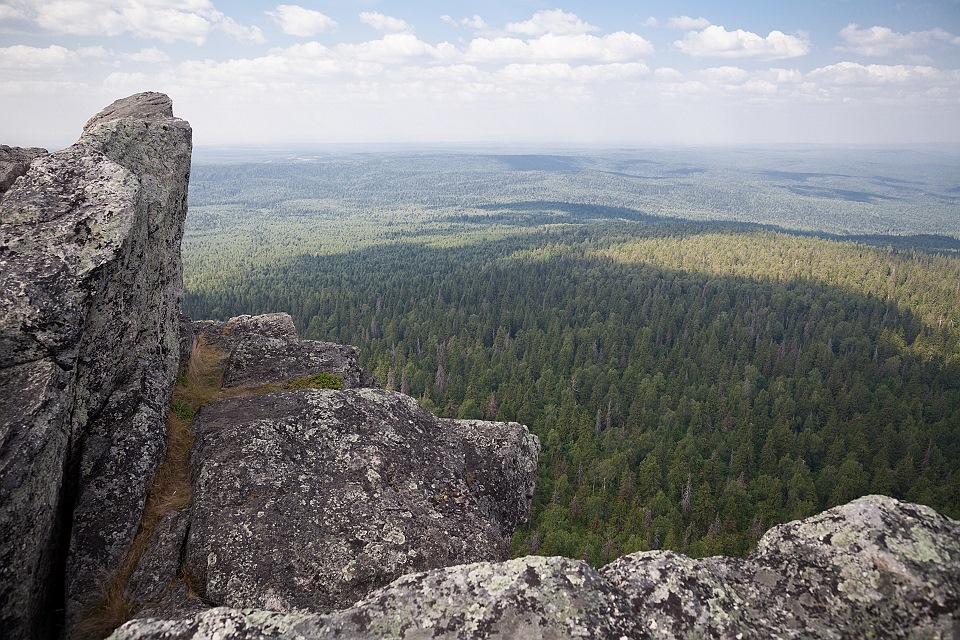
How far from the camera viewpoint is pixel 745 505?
8531cm

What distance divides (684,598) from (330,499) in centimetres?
816

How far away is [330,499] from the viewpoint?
505 inches

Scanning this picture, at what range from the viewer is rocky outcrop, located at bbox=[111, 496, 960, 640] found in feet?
25.1

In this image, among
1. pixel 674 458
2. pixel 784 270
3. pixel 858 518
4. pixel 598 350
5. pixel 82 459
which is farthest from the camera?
pixel 784 270

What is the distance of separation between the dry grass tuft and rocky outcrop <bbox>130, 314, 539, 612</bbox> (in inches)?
13.1

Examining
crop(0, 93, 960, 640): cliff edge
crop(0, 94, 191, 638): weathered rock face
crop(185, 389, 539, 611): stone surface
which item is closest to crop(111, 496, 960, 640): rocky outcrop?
crop(0, 93, 960, 640): cliff edge

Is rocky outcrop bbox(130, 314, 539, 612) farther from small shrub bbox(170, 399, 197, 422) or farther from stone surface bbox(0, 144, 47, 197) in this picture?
stone surface bbox(0, 144, 47, 197)

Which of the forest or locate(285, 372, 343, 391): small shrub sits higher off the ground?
locate(285, 372, 343, 391): small shrub

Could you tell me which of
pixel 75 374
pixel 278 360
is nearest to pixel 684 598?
pixel 75 374

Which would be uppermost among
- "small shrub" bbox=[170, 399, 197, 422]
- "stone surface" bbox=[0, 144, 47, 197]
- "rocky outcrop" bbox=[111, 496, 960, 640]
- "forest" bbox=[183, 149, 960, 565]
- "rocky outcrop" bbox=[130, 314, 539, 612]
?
"stone surface" bbox=[0, 144, 47, 197]

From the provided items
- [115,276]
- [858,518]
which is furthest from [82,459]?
[858,518]

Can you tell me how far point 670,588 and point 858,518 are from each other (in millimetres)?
3753

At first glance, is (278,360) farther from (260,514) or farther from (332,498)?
(260,514)

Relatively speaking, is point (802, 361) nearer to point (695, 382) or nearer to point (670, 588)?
point (695, 382)
